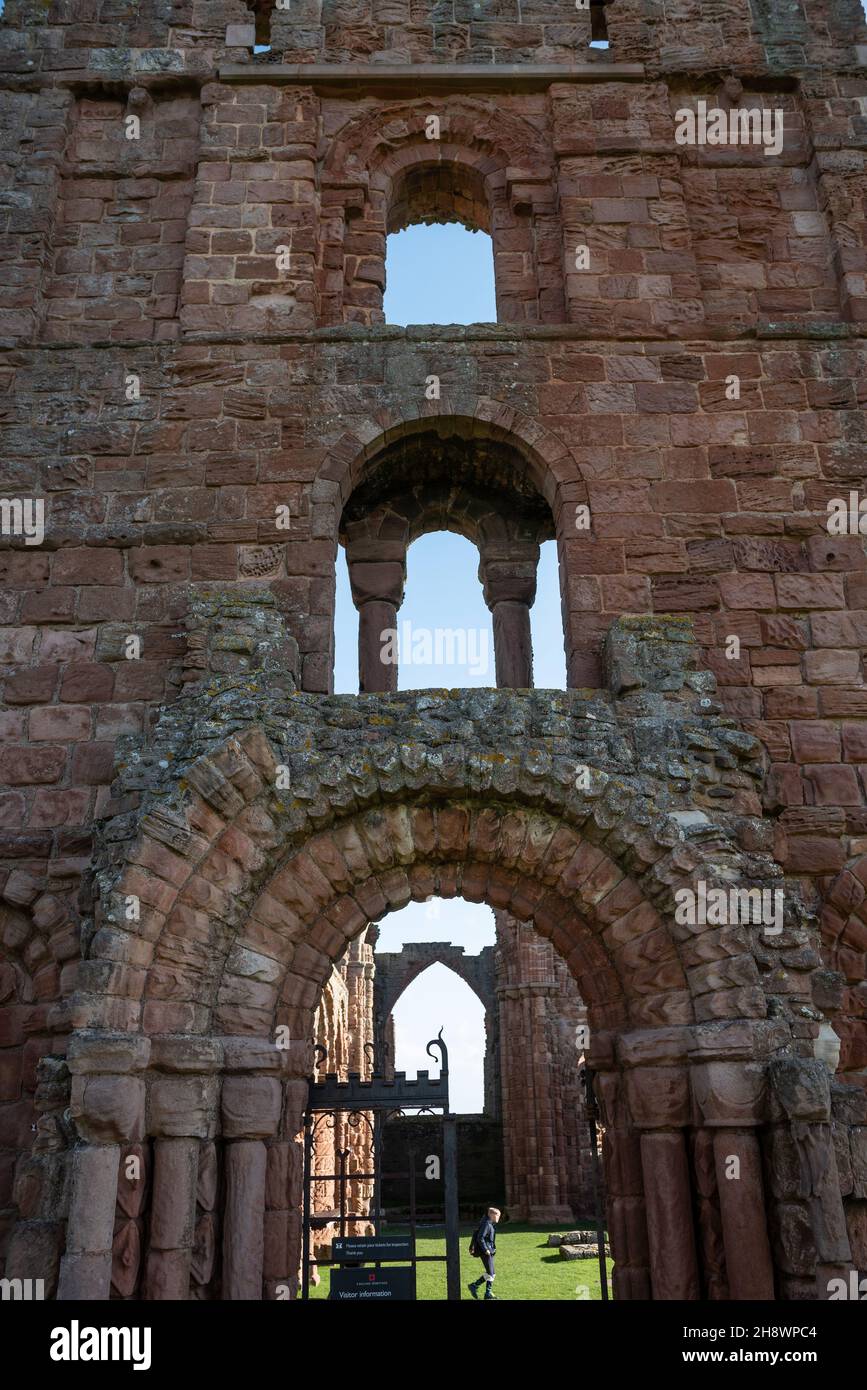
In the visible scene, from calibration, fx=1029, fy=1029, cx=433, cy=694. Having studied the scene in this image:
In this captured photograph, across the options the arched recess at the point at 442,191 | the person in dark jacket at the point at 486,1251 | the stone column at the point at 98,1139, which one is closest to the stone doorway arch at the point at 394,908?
the stone column at the point at 98,1139

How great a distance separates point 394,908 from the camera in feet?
19.9

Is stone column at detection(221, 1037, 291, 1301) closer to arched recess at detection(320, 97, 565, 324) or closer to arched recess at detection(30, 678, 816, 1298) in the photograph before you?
arched recess at detection(30, 678, 816, 1298)

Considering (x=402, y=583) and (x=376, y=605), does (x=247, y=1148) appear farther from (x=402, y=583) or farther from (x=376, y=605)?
(x=402, y=583)

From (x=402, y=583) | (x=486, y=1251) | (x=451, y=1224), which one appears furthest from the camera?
(x=486, y=1251)

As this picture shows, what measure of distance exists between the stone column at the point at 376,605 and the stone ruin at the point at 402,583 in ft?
0.15

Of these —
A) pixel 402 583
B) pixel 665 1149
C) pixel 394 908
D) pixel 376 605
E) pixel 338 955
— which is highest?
pixel 402 583

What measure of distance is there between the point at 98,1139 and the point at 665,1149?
2.82 m

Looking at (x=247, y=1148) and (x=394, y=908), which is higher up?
(x=394, y=908)

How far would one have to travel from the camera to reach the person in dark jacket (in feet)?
32.8

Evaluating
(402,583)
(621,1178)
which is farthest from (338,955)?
(402,583)

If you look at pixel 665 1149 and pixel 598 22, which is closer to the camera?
pixel 665 1149

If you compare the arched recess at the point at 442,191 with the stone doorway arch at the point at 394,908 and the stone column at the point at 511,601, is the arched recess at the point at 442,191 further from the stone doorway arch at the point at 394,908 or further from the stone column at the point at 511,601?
the stone doorway arch at the point at 394,908

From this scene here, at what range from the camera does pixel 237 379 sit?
770 centimetres

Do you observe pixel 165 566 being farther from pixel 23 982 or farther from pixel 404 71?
pixel 404 71
